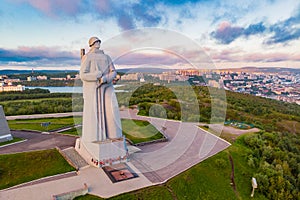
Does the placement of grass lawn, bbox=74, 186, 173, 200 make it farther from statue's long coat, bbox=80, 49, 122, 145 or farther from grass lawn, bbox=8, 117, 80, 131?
grass lawn, bbox=8, 117, 80, 131

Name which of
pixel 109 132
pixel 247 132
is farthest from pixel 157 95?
pixel 109 132

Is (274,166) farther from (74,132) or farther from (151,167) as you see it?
(74,132)

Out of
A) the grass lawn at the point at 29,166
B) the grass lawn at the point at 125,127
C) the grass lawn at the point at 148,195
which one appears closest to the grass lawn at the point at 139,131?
the grass lawn at the point at 125,127

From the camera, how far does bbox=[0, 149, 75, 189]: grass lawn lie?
13227mm

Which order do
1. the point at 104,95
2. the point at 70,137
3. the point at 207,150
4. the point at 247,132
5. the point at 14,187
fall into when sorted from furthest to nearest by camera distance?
the point at 247,132, the point at 70,137, the point at 207,150, the point at 104,95, the point at 14,187

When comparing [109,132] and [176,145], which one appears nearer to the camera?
[109,132]

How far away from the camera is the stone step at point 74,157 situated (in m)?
15.2

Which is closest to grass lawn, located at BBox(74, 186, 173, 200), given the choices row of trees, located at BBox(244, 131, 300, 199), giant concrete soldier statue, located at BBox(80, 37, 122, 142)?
giant concrete soldier statue, located at BBox(80, 37, 122, 142)

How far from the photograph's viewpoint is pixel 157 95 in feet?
Result: 137

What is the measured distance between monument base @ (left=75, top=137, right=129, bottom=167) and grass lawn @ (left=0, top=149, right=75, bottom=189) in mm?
1418

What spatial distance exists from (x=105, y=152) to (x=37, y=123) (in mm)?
14650

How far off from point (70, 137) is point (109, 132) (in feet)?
23.1

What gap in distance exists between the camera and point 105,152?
49.2ft

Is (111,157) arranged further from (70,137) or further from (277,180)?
(277,180)
